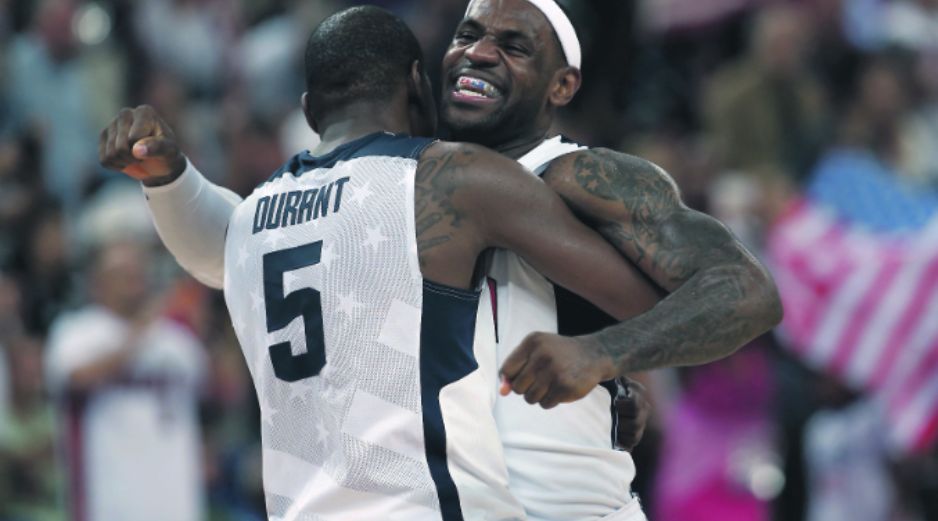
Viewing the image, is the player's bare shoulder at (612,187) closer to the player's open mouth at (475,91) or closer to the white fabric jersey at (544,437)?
the white fabric jersey at (544,437)

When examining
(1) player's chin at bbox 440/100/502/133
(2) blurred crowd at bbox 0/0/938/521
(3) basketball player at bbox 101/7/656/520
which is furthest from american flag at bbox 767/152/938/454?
(3) basketball player at bbox 101/7/656/520

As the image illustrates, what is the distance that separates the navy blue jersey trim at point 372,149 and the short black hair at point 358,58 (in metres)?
0.15

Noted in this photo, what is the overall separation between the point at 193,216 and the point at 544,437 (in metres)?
1.32

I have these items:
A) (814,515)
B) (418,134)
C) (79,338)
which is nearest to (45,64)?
(79,338)

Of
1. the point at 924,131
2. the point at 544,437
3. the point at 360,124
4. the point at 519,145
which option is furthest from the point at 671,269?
the point at 924,131

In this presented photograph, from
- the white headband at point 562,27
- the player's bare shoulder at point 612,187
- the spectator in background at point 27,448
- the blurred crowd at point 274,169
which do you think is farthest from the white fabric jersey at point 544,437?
the spectator in background at point 27,448

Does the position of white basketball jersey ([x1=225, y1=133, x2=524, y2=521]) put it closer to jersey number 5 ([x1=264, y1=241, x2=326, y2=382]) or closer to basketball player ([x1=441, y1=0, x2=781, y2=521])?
jersey number 5 ([x1=264, y1=241, x2=326, y2=382])

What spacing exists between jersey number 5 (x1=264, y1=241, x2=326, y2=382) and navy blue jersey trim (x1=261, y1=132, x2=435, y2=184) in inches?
10.6

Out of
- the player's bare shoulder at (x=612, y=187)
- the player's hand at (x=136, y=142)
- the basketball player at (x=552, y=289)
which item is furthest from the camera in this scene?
the player's hand at (x=136, y=142)

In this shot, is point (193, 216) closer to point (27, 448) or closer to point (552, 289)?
point (552, 289)

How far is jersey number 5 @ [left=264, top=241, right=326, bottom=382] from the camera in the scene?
15.3 feet

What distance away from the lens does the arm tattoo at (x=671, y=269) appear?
4438 millimetres

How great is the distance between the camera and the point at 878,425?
10.2m

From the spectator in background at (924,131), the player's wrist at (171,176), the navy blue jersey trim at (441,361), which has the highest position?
the player's wrist at (171,176)
